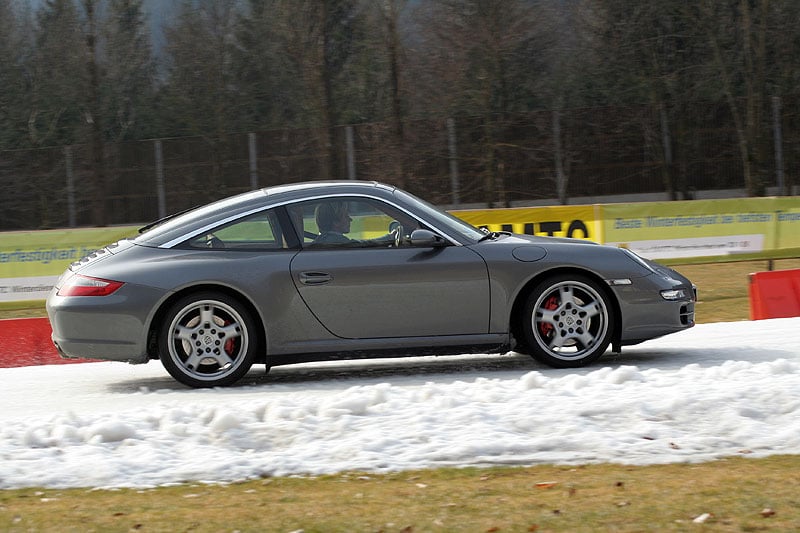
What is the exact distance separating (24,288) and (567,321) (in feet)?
31.6

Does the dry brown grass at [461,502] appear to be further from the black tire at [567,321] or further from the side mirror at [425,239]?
the side mirror at [425,239]

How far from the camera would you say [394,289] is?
7.75 metres

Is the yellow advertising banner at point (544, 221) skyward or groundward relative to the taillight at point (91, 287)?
skyward

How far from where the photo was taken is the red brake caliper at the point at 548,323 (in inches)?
311

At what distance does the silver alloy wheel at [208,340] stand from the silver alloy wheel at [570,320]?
2.05 metres

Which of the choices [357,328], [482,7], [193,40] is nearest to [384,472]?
[357,328]

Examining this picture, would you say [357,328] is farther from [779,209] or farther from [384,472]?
[779,209]

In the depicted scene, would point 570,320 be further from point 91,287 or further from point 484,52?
point 484,52

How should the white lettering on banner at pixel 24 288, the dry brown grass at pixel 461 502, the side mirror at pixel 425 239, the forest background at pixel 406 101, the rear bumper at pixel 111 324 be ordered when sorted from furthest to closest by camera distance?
the forest background at pixel 406 101 → the white lettering on banner at pixel 24 288 → the side mirror at pixel 425 239 → the rear bumper at pixel 111 324 → the dry brown grass at pixel 461 502

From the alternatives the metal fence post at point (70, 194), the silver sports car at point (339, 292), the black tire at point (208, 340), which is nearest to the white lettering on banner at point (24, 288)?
the silver sports car at point (339, 292)

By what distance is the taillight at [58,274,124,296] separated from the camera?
767cm

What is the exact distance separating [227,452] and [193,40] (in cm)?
4160

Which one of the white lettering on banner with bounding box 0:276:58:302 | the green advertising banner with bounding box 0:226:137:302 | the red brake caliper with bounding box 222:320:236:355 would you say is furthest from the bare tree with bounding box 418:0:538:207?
the red brake caliper with bounding box 222:320:236:355

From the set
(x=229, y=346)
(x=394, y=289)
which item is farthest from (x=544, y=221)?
(x=229, y=346)
